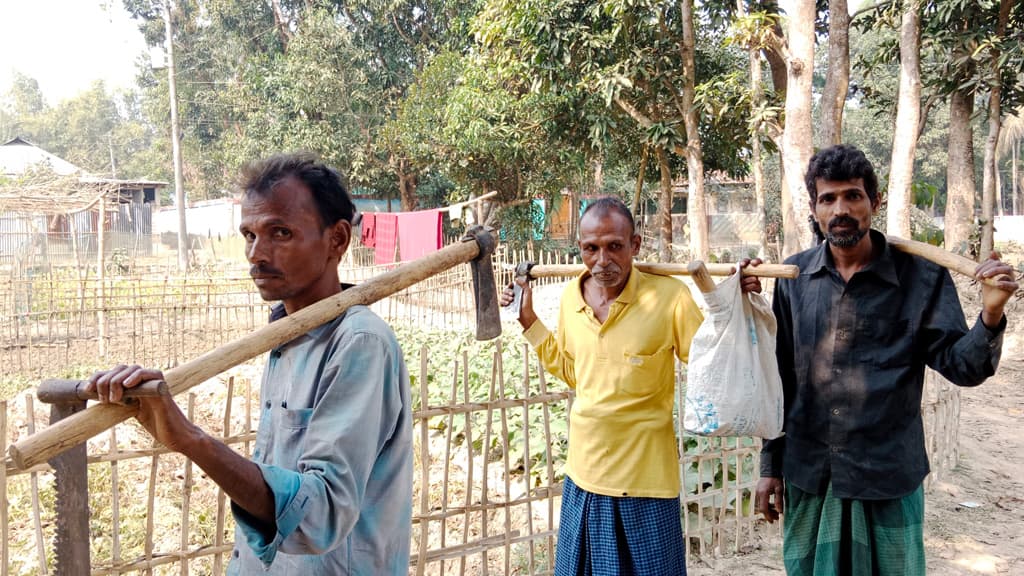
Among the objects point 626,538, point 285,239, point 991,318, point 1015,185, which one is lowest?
point 626,538

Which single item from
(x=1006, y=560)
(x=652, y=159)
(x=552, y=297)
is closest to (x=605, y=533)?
(x=1006, y=560)

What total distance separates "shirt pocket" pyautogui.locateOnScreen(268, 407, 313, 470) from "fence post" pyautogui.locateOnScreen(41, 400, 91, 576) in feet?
1.01

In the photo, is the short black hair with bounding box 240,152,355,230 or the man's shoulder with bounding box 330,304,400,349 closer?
the man's shoulder with bounding box 330,304,400,349

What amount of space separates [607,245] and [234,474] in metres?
1.61

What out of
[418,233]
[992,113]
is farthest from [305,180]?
[418,233]

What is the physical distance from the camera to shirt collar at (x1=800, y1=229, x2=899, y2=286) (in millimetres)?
2082

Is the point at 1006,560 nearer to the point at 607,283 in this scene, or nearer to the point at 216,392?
the point at 607,283

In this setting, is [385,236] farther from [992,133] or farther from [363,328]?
[363,328]

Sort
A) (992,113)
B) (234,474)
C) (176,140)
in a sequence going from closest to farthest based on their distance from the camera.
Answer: (234,474), (992,113), (176,140)

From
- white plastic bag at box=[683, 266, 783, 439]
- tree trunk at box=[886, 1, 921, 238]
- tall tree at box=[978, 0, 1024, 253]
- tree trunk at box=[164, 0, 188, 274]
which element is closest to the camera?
white plastic bag at box=[683, 266, 783, 439]

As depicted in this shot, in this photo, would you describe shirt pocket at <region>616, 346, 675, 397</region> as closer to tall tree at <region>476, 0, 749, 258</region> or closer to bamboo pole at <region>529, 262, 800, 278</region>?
bamboo pole at <region>529, 262, 800, 278</region>

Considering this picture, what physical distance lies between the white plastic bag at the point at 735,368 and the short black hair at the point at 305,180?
3.93ft

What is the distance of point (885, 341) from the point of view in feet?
6.86

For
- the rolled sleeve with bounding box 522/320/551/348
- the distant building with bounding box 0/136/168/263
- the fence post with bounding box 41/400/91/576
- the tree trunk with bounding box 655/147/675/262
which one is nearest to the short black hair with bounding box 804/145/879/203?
the rolled sleeve with bounding box 522/320/551/348
